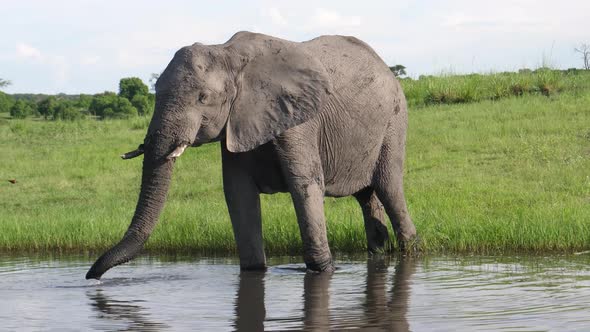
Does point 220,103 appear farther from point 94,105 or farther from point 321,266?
point 94,105

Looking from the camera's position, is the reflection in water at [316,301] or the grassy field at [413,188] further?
the grassy field at [413,188]

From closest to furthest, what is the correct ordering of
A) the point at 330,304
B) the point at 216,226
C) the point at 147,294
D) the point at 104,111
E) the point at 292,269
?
1. the point at 330,304
2. the point at 147,294
3. the point at 292,269
4. the point at 216,226
5. the point at 104,111

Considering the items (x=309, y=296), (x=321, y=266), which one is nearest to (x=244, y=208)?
(x=321, y=266)

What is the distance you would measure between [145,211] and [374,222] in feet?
10.1

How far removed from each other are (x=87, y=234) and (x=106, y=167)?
7.20m

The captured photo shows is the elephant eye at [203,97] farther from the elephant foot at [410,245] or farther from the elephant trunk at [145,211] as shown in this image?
the elephant foot at [410,245]

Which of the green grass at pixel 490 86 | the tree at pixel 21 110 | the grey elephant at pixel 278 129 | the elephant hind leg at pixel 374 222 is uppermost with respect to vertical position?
the tree at pixel 21 110

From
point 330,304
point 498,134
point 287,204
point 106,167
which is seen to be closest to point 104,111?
point 106,167

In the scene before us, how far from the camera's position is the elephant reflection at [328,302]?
769cm

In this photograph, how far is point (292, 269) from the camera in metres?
11.0

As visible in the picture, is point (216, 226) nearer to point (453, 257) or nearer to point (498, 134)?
point (453, 257)

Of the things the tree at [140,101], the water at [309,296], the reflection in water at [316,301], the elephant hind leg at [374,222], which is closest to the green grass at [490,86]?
the elephant hind leg at [374,222]

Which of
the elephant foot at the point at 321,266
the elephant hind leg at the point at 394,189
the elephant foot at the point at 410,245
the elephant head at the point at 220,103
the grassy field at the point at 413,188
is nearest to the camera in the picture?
the elephant head at the point at 220,103

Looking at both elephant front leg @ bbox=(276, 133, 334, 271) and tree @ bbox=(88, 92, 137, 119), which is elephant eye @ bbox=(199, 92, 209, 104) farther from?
tree @ bbox=(88, 92, 137, 119)
